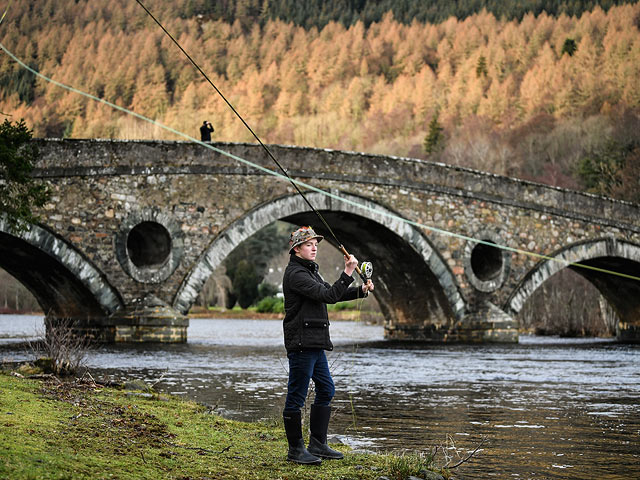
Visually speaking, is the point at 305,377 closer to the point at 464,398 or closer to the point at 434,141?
the point at 464,398

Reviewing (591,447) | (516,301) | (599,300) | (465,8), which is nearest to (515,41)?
(465,8)

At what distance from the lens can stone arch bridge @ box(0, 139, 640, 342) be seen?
18328 millimetres

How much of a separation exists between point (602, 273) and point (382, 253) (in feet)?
26.1

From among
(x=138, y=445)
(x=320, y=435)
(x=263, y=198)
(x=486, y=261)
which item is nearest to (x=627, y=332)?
(x=486, y=261)

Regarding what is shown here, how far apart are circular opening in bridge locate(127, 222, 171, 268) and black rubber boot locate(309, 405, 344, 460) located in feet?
46.5

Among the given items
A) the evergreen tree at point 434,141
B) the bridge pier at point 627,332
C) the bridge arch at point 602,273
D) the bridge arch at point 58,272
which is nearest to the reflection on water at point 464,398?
the bridge arch at point 58,272

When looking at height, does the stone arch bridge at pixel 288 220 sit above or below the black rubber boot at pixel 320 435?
above

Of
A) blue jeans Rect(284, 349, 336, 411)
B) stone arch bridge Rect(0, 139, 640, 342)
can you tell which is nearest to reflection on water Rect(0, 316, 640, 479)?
blue jeans Rect(284, 349, 336, 411)

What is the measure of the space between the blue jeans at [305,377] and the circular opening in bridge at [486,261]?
18.6 m

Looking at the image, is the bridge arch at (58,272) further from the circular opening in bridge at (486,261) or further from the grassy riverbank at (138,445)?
the grassy riverbank at (138,445)

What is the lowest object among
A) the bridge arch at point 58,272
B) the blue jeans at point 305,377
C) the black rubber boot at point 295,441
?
the black rubber boot at point 295,441

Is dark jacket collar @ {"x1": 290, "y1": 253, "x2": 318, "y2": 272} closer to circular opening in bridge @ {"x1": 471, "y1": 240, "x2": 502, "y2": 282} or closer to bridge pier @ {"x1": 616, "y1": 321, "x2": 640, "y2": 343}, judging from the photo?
circular opening in bridge @ {"x1": 471, "y1": 240, "x2": 502, "y2": 282}

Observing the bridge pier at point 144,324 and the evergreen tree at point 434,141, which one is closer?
the bridge pier at point 144,324

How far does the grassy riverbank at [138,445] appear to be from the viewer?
434 cm
